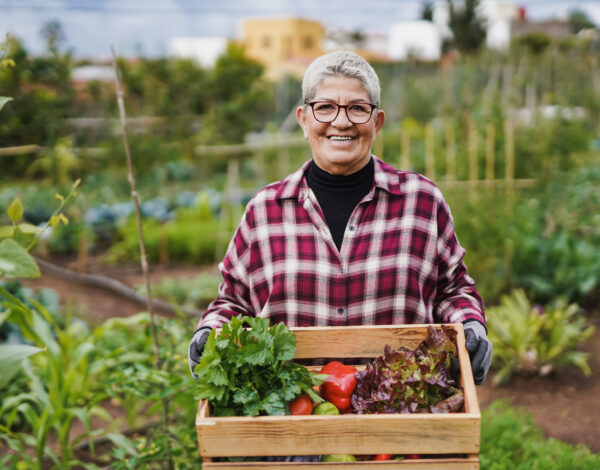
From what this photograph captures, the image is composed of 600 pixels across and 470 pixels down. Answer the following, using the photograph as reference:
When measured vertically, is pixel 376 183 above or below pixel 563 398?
above

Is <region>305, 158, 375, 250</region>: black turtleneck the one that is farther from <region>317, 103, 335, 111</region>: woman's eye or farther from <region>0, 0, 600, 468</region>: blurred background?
<region>0, 0, 600, 468</region>: blurred background

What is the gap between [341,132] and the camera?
5.81 ft

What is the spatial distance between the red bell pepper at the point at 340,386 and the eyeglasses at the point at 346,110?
72 centimetres

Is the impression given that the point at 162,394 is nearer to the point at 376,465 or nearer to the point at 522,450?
the point at 376,465

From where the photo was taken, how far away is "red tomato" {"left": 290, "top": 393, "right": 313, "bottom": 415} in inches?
56.6

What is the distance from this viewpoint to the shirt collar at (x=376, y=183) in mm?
1885

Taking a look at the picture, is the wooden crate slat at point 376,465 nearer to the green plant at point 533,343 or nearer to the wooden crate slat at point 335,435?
the wooden crate slat at point 335,435

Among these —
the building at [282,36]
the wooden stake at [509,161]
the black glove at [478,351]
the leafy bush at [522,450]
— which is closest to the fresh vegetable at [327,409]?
the black glove at [478,351]

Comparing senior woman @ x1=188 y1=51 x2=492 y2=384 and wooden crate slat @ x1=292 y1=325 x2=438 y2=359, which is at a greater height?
senior woman @ x1=188 y1=51 x2=492 y2=384

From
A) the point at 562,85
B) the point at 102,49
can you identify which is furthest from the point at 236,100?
the point at 562,85

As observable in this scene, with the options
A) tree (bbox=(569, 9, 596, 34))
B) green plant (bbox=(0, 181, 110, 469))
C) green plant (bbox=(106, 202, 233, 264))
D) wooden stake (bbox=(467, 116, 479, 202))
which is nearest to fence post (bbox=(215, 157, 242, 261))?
green plant (bbox=(106, 202, 233, 264))

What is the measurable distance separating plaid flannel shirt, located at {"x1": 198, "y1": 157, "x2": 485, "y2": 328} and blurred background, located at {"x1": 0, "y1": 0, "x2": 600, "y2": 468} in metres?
0.80

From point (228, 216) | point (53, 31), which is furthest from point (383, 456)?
point (53, 31)

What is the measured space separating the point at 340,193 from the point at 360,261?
234 millimetres
